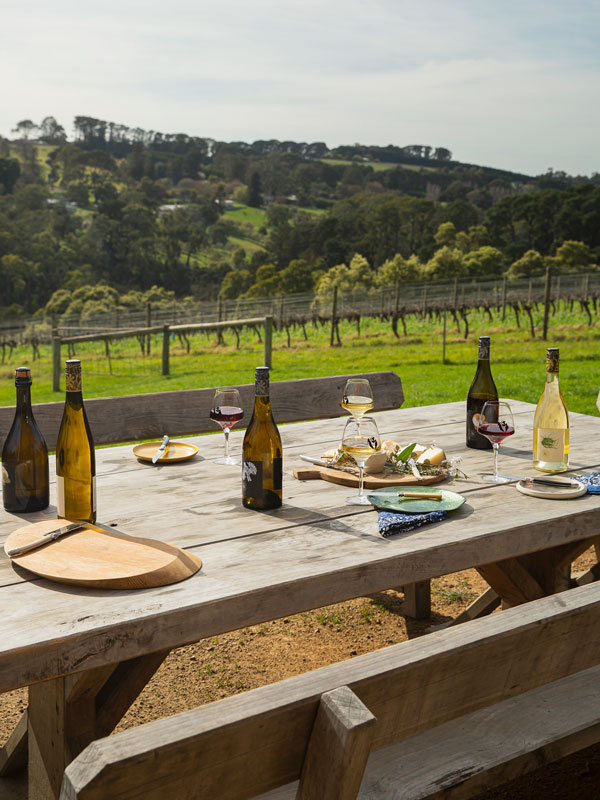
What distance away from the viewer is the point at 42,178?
302 feet

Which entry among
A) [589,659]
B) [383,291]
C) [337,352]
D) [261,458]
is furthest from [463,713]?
[383,291]

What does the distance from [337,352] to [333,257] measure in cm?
5147

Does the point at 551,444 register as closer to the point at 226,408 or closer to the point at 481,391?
the point at 481,391

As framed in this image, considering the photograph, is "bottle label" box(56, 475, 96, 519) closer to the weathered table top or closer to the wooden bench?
the weathered table top

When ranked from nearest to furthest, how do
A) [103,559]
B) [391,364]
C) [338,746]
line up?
1. [338,746]
2. [103,559]
3. [391,364]

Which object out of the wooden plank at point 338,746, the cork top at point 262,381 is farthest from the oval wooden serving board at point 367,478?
the wooden plank at point 338,746

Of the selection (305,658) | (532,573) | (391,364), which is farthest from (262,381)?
(391,364)

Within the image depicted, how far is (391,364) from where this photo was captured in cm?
1395

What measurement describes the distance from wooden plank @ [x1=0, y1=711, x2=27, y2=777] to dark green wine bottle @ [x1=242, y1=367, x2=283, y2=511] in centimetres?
88

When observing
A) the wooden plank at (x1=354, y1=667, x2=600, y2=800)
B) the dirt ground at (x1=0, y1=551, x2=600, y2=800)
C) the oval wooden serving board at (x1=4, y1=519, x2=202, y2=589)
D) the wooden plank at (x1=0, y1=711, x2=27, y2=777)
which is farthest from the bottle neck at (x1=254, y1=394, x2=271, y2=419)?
the dirt ground at (x1=0, y1=551, x2=600, y2=800)

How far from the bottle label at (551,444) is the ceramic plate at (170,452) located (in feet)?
3.62

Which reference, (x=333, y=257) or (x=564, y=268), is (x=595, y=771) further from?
(x=333, y=257)

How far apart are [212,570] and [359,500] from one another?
58 cm

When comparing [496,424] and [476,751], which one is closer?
[476,751]
